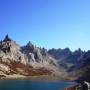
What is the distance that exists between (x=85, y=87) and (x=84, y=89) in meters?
0.21

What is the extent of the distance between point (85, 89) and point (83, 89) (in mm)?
133

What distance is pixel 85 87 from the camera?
13039mm

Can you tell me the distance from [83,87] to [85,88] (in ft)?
0.44

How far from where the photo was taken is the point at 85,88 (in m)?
13.0

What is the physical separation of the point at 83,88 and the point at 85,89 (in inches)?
5.0

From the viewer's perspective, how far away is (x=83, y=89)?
12844mm

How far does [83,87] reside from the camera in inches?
510

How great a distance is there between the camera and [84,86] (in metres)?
13.0

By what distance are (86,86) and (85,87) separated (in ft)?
0.34

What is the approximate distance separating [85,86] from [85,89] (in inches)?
8.8

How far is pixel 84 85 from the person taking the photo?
1303cm

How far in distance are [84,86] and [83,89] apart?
239mm

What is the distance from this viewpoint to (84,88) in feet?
42.5

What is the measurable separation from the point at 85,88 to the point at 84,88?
7 centimetres
